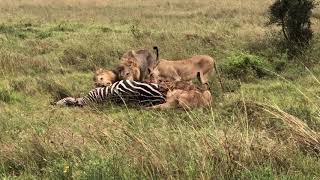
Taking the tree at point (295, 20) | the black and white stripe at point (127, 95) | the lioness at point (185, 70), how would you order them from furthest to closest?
the tree at point (295, 20) < the lioness at point (185, 70) < the black and white stripe at point (127, 95)

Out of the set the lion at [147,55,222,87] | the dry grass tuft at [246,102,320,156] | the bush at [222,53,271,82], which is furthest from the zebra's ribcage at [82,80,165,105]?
the dry grass tuft at [246,102,320,156]

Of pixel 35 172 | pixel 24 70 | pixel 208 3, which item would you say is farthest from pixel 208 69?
pixel 208 3

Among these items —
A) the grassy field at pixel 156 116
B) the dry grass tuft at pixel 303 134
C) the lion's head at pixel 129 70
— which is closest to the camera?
the grassy field at pixel 156 116

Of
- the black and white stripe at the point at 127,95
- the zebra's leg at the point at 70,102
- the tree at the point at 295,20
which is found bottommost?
the zebra's leg at the point at 70,102

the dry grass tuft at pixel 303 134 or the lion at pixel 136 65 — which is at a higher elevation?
the dry grass tuft at pixel 303 134

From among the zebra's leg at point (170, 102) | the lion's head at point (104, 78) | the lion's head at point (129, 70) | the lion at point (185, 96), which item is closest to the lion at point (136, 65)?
the lion's head at point (129, 70)

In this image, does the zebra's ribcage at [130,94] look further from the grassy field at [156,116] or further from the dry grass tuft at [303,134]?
the dry grass tuft at [303,134]

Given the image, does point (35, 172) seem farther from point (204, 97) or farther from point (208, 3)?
point (208, 3)

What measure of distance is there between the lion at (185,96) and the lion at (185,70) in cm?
136

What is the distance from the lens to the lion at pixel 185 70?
11.1 metres

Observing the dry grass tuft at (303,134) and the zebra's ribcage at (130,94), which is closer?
the dry grass tuft at (303,134)

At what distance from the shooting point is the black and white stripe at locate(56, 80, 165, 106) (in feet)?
31.6

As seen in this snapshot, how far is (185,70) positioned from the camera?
11.3 m

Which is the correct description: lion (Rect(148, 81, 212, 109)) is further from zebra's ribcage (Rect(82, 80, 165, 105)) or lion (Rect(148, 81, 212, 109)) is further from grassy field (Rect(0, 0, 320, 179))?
grassy field (Rect(0, 0, 320, 179))
